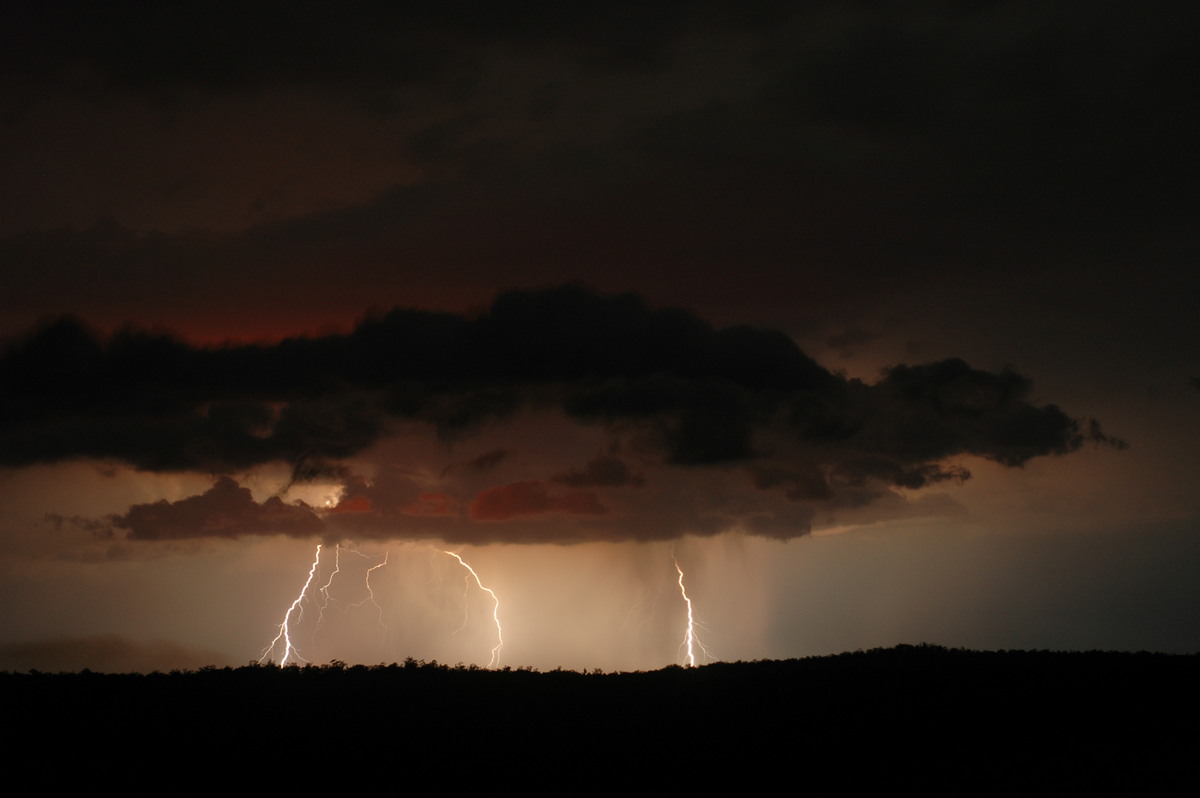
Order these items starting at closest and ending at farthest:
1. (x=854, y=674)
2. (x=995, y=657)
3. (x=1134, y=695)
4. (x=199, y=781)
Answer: (x=199, y=781) < (x=1134, y=695) < (x=854, y=674) < (x=995, y=657)

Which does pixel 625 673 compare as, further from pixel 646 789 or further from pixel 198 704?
pixel 198 704

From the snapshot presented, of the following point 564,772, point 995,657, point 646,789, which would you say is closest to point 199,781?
point 564,772

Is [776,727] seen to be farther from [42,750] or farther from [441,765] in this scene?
[42,750]

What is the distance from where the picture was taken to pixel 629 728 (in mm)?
30094

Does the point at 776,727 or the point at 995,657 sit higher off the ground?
the point at 995,657

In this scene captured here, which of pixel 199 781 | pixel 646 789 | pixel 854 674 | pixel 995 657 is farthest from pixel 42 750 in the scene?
pixel 995 657

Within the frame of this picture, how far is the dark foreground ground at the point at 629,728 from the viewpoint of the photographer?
25906mm

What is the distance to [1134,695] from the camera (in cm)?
3284

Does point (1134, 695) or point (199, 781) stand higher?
point (1134, 695)

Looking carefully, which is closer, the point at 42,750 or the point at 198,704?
the point at 42,750

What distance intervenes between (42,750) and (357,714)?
7.99 meters

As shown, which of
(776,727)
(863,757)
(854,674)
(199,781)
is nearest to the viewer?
(199,781)

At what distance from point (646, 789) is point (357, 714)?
9.44 metres

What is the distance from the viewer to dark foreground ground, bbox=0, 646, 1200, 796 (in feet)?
85.0
